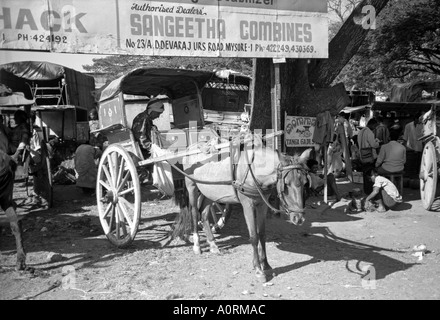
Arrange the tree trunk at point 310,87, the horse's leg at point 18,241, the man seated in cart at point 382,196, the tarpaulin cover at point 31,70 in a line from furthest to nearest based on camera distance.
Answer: the tarpaulin cover at point 31,70 < the man seated in cart at point 382,196 < the tree trunk at point 310,87 < the horse's leg at point 18,241

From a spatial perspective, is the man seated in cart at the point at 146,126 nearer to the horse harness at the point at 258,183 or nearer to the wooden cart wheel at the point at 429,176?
the horse harness at the point at 258,183

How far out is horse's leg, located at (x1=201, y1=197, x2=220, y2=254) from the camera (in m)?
5.96

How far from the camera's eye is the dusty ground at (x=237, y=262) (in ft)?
14.6

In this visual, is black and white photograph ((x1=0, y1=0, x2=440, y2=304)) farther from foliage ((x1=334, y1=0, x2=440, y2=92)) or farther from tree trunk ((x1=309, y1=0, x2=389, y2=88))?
foliage ((x1=334, y1=0, x2=440, y2=92))

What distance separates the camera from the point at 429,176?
816cm

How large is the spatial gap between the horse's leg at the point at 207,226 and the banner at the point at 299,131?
2245 mm

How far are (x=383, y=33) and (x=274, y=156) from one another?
16384 millimetres

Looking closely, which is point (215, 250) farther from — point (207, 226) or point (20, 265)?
point (20, 265)

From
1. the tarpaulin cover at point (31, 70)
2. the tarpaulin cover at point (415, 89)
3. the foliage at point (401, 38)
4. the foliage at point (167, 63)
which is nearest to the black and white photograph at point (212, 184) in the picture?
the tarpaulin cover at point (31, 70)

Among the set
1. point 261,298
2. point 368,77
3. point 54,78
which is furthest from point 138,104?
point 368,77

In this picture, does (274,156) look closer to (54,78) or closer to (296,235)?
(296,235)

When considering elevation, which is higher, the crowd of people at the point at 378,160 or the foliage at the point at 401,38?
the foliage at the point at 401,38

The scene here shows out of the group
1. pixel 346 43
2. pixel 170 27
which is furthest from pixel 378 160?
pixel 170 27

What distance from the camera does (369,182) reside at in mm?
9281
